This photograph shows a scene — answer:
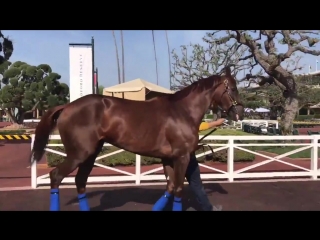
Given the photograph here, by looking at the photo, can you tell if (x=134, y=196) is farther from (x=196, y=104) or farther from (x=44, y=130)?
(x=196, y=104)

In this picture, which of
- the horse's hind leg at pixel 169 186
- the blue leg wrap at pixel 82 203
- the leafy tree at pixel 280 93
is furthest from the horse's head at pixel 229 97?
the leafy tree at pixel 280 93

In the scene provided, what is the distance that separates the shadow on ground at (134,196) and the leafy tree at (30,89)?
854 inches

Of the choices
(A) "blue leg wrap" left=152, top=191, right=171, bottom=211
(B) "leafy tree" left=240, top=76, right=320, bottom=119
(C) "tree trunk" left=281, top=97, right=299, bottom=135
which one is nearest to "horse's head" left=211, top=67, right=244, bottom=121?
(A) "blue leg wrap" left=152, top=191, right=171, bottom=211

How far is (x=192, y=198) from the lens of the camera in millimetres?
5535

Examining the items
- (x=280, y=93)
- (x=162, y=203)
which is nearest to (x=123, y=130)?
(x=162, y=203)

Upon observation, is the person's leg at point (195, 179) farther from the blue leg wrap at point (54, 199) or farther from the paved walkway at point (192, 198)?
the blue leg wrap at point (54, 199)

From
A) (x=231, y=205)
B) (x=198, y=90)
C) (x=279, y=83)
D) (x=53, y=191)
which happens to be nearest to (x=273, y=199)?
(x=231, y=205)

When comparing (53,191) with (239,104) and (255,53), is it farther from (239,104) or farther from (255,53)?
(255,53)

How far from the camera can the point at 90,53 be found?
7172 mm

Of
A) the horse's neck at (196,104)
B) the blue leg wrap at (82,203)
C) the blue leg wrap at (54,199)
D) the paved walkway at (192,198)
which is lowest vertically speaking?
the paved walkway at (192,198)

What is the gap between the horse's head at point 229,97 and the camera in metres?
4.14

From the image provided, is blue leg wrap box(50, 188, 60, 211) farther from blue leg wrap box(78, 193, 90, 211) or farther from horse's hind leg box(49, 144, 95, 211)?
blue leg wrap box(78, 193, 90, 211)

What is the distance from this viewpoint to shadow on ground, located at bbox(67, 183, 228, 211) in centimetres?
504

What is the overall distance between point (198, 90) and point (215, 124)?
0.50 m
